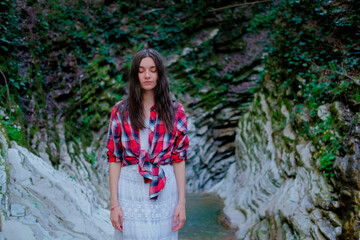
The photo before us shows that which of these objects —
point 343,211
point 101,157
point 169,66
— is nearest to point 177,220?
point 343,211

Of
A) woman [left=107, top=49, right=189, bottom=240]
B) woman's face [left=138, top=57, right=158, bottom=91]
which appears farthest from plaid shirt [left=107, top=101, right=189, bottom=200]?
woman's face [left=138, top=57, right=158, bottom=91]

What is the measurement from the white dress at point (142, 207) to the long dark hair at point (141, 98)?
120mm

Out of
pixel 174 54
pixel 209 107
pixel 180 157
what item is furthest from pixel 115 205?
pixel 174 54

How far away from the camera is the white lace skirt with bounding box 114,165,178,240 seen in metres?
1.87

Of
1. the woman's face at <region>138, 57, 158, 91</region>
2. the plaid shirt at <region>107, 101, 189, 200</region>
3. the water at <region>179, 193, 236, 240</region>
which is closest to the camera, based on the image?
the plaid shirt at <region>107, 101, 189, 200</region>

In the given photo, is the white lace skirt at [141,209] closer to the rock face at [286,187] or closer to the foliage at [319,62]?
the rock face at [286,187]

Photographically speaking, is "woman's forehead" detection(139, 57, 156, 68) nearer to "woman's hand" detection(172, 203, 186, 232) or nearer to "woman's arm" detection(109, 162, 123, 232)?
"woman's arm" detection(109, 162, 123, 232)

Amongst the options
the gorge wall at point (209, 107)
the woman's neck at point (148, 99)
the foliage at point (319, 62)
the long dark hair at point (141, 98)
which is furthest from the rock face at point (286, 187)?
the woman's neck at point (148, 99)

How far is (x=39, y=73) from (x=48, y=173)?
2.58 meters

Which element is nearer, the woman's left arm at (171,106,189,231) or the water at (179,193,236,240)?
the woman's left arm at (171,106,189,231)

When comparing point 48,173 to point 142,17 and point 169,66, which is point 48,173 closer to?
point 169,66

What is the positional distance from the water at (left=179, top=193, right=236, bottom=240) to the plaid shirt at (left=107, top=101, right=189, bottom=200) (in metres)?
3.62

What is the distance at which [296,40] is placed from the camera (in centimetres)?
615

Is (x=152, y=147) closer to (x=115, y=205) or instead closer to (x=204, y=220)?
(x=115, y=205)
